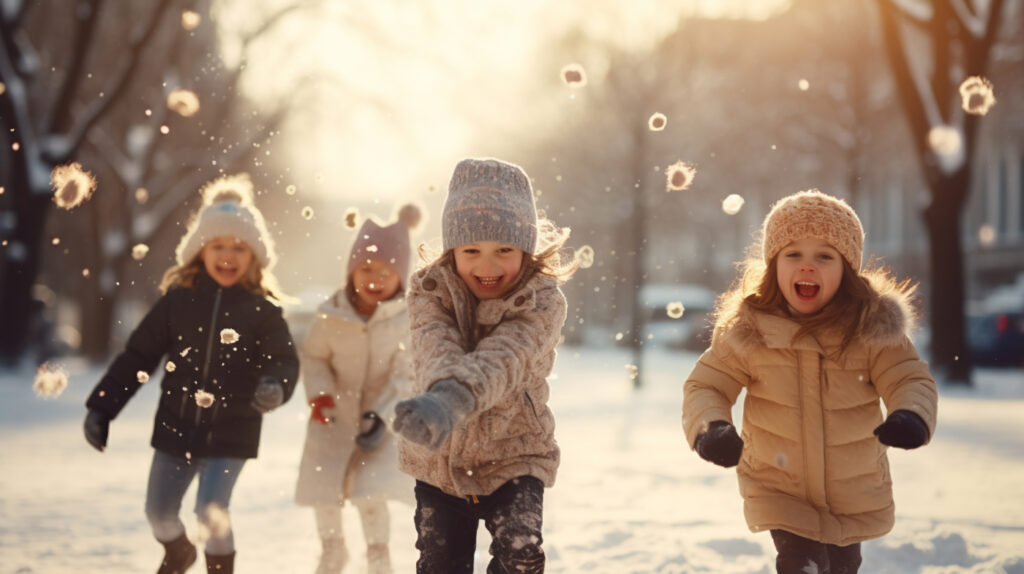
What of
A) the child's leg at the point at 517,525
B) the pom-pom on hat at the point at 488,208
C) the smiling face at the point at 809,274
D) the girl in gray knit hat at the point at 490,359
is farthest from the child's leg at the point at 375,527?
the smiling face at the point at 809,274

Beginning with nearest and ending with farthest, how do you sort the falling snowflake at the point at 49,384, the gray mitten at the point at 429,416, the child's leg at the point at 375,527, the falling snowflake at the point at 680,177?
the gray mitten at the point at 429,416 → the falling snowflake at the point at 680,177 → the child's leg at the point at 375,527 → the falling snowflake at the point at 49,384

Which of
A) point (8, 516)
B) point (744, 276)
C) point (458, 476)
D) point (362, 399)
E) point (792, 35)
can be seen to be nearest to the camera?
point (458, 476)

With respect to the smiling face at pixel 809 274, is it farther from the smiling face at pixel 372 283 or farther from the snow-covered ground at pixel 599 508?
the smiling face at pixel 372 283

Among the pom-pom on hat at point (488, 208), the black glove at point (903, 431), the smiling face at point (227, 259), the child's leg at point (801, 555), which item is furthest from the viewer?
the smiling face at point (227, 259)

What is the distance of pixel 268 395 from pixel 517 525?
133 cm

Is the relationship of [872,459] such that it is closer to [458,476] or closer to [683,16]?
[458,476]

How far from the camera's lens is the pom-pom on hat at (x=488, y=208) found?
10.4ft

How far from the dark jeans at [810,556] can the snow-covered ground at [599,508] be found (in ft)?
5.15

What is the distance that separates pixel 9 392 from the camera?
49.0 feet

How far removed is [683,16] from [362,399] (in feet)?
40.0

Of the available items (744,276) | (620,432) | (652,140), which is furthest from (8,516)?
(652,140)

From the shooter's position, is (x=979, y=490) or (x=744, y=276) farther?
(x=979, y=490)

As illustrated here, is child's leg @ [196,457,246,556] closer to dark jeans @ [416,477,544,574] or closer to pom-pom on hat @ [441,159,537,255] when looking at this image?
dark jeans @ [416,477,544,574]

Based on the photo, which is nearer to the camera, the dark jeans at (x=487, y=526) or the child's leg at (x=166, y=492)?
the dark jeans at (x=487, y=526)
